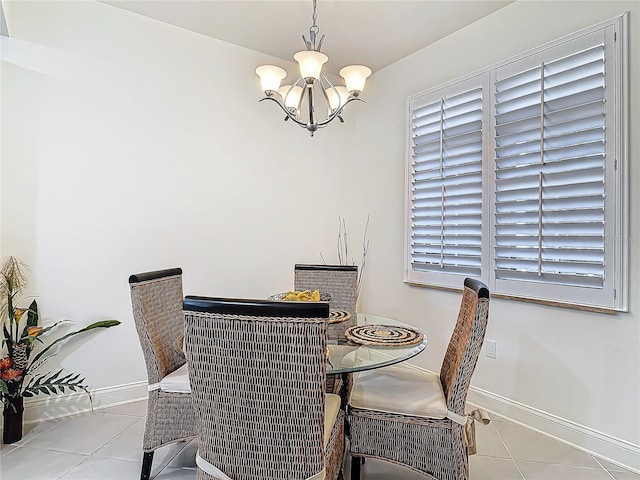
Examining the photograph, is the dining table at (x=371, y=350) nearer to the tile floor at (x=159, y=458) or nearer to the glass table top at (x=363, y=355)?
the glass table top at (x=363, y=355)

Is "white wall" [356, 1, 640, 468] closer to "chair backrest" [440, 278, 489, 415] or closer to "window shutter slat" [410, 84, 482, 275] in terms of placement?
"window shutter slat" [410, 84, 482, 275]

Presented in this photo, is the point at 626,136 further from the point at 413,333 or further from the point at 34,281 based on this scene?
the point at 34,281

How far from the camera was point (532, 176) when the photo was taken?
97.4 inches

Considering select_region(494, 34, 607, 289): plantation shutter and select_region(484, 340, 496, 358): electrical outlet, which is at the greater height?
select_region(494, 34, 607, 289): plantation shutter

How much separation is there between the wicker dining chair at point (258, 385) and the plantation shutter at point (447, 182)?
6.73 feet

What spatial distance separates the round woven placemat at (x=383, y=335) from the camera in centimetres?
186

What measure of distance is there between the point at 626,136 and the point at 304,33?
2.28 metres

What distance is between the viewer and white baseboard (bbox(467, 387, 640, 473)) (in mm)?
2066

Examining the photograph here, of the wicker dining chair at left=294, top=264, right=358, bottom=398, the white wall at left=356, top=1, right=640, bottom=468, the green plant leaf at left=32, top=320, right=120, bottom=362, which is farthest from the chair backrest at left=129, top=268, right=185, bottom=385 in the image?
the white wall at left=356, top=1, right=640, bottom=468

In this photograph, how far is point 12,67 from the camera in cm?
245

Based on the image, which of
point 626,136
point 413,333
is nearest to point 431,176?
point 626,136

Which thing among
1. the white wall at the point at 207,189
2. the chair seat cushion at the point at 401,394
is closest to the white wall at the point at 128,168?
the white wall at the point at 207,189

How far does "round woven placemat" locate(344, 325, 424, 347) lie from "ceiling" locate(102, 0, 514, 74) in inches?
84.6

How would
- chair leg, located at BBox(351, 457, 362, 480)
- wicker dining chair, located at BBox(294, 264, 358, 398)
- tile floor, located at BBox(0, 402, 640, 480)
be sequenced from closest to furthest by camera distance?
1. chair leg, located at BBox(351, 457, 362, 480)
2. tile floor, located at BBox(0, 402, 640, 480)
3. wicker dining chair, located at BBox(294, 264, 358, 398)
